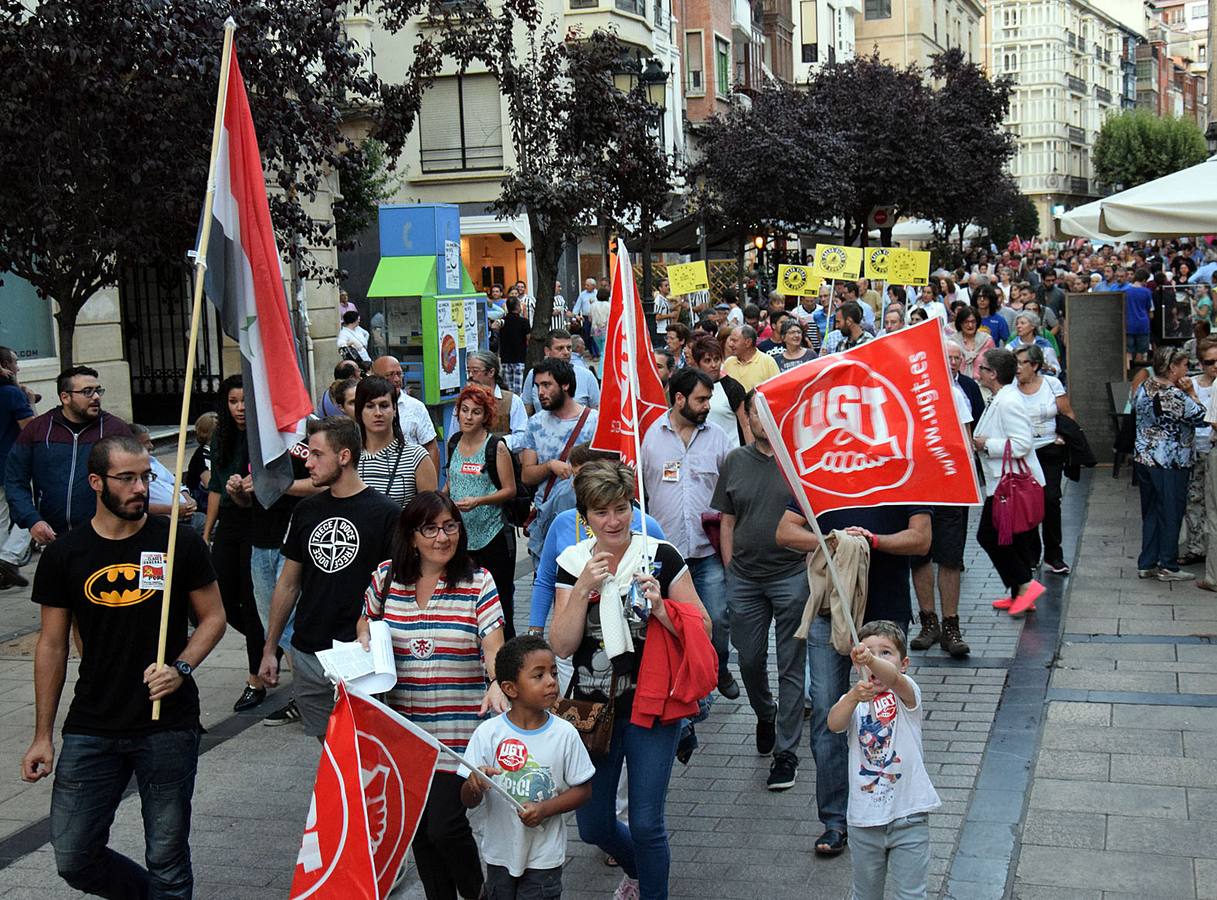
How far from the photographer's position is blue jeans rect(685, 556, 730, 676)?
7.70 m

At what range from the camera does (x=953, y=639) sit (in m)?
9.14

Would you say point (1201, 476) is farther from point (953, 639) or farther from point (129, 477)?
point (129, 477)

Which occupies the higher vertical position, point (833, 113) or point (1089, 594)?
point (833, 113)

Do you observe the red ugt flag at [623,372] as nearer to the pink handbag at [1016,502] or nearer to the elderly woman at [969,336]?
the pink handbag at [1016,502]

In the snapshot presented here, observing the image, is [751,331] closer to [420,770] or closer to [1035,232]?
[420,770]

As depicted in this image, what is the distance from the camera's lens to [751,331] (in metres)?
11.6

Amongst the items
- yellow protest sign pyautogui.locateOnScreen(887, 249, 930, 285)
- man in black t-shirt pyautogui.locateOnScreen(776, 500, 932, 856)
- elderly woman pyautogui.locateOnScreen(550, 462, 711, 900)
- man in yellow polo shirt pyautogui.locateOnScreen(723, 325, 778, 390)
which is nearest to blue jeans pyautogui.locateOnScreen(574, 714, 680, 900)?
elderly woman pyautogui.locateOnScreen(550, 462, 711, 900)

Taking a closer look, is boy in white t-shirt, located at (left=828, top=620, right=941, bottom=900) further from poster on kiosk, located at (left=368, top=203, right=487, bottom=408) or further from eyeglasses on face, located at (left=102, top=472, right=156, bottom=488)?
poster on kiosk, located at (left=368, top=203, right=487, bottom=408)

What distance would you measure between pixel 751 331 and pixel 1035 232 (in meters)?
74.2

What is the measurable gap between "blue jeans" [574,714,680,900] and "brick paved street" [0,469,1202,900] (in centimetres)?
61

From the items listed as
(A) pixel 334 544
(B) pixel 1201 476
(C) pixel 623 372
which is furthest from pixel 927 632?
(A) pixel 334 544

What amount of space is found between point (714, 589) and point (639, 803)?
9.03ft

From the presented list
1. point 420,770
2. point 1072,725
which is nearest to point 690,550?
point 1072,725

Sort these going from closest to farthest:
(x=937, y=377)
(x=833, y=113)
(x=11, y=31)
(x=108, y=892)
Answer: (x=108, y=892), (x=937, y=377), (x=11, y=31), (x=833, y=113)
